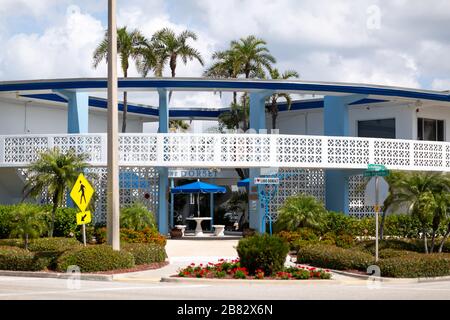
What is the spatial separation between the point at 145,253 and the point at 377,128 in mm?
21319

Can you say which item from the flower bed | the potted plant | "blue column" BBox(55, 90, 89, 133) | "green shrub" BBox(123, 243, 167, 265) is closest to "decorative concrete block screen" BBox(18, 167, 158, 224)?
the potted plant

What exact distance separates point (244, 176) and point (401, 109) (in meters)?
8.98

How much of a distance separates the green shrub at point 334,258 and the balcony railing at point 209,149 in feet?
29.2

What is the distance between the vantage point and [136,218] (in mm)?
30516

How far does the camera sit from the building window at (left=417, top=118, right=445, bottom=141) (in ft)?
137

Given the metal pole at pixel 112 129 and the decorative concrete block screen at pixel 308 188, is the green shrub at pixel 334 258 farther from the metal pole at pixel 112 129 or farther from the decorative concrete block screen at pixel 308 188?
the decorative concrete block screen at pixel 308 188

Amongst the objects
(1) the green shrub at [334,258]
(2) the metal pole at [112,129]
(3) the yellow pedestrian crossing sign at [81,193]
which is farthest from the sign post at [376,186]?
(3) the yellow pedestrian crossing sign at [81,193]

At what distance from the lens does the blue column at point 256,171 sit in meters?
36.0

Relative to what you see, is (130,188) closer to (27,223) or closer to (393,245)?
(27,223)

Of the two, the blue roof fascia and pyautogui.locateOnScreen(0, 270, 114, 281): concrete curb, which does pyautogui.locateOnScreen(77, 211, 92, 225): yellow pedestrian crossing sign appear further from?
the blue roof fascia

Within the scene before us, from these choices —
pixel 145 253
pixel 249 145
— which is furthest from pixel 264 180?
pixel 145 253

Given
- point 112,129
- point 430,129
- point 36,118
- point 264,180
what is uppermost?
point 36,118

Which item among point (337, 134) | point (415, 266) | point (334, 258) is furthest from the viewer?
point (337, 134)

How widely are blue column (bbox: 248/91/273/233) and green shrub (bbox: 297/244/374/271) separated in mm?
10795
